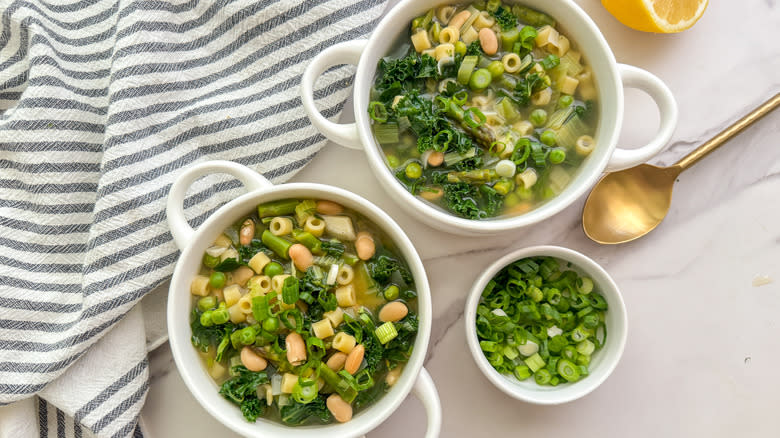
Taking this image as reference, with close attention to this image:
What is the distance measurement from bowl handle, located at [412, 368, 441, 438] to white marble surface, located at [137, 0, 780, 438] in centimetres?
36

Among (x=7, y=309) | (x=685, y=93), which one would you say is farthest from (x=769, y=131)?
(x=7, y=309)

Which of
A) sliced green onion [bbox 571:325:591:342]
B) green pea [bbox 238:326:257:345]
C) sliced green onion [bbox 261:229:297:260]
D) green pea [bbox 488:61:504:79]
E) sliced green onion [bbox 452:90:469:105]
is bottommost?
sliced green onion [bbox 571:325:591:342]

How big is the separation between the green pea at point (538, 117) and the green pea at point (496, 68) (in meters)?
0.14

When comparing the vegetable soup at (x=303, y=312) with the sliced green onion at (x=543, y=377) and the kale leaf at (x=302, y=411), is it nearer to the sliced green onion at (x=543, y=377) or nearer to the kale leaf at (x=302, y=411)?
the kale leaf at (x=302, y=411)

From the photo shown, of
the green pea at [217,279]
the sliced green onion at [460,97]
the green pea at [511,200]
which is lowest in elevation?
the green pea at [217,279]

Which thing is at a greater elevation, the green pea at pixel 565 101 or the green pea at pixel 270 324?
the green pea at pixel 565 101

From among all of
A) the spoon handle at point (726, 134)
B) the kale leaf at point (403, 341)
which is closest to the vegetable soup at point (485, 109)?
the kale leaf at point (403, 341)

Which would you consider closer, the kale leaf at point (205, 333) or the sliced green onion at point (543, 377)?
the kale leaf at point (205, 333)

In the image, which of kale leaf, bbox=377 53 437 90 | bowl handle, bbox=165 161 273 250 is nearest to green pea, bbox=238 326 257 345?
bowl handle, bbox=165 161 273 250

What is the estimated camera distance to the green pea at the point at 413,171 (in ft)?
5.22

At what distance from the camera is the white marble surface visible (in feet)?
6.14

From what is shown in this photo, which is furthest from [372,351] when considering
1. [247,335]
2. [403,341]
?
[247,335]

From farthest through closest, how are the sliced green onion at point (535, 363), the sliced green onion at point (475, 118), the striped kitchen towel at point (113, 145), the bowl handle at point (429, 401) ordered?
the sliced green onion at point (535, 363), the striped kitchen towel at point (113, 145), the sliced green onion at point (475, 118), the bowl handle at point (429, 401)

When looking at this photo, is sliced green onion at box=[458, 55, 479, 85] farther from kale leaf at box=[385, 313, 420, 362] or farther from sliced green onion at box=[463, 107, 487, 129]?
kale leaf at box=[385, 313, 420, 362]
